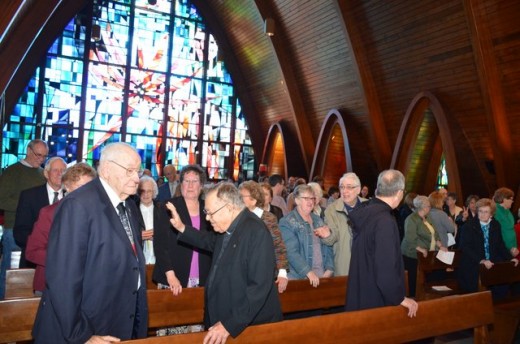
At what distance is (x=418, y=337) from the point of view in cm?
315

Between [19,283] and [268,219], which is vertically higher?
[268,219]

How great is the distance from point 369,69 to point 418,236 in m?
7.52

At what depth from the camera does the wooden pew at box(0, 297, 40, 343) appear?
2836 millimetres

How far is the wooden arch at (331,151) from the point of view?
13539mm

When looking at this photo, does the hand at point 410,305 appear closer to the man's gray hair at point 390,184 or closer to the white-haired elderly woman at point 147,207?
the man's gray hair at point 390,184

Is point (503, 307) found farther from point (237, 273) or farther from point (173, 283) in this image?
point (237, 273)

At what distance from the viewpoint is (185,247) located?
141 inches

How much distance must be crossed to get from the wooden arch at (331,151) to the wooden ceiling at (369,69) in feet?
0.86

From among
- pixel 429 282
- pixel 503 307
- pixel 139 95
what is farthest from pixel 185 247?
pixel 139 95

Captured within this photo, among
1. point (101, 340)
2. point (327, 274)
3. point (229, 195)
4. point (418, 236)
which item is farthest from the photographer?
point (418, 236)

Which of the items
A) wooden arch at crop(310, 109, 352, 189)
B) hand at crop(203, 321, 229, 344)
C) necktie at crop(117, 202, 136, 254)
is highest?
wooden arch at crop(310, 109, 352, 189)

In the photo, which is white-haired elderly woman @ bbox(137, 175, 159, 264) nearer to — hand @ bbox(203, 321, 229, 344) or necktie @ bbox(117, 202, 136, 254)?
necktie @ bbox(117, 202, 136, 254)

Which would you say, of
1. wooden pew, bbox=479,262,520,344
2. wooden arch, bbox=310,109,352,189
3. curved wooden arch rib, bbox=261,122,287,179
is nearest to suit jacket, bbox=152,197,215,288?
wooden pew, bbox=479,262,520,344

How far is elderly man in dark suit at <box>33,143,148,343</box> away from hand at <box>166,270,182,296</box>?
0.90 meters
